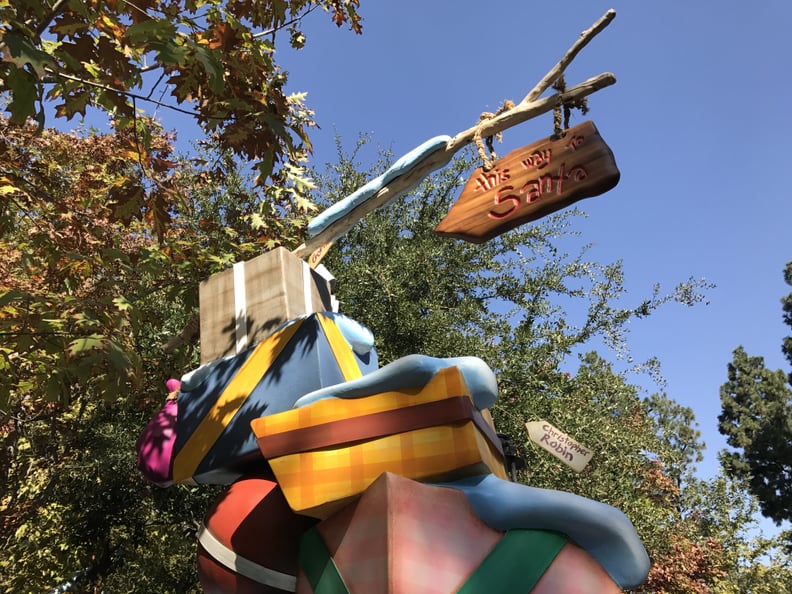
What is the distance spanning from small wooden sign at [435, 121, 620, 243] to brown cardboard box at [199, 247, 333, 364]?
83 cm

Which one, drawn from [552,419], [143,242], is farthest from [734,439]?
[143,242]

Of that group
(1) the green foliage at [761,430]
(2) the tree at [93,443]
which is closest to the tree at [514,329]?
(2) the tree at [93,443]

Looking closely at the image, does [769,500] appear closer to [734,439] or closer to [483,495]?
[734,439]

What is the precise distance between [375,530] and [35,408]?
7149mm

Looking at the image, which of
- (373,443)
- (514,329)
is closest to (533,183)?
(373,443)

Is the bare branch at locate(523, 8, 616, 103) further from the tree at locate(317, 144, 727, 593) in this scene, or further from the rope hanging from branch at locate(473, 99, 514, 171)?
the tree at locate(317, 144, 727, 593)

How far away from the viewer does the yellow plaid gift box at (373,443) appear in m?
2.06

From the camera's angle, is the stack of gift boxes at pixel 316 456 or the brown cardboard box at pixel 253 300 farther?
A: the brown cardboard box at pixel 253 300

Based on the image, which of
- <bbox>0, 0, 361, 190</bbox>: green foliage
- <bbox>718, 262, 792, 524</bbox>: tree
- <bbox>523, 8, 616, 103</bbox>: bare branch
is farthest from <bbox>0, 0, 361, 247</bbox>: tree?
<bbox>718, 262, 792, 524</bbox>: tree

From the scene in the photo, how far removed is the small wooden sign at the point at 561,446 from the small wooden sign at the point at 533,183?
143cm

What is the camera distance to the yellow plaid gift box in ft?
6.77

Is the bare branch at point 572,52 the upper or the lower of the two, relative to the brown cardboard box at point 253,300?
upper

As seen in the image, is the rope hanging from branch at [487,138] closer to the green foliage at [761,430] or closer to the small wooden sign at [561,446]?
the small wooden sign at [561,446]

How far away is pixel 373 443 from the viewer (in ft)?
7.03
